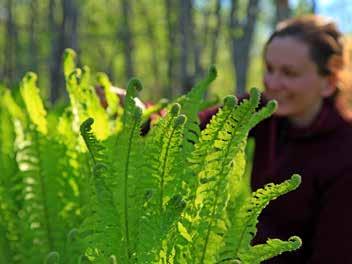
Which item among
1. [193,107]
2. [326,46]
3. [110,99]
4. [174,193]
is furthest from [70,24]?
[174,193]

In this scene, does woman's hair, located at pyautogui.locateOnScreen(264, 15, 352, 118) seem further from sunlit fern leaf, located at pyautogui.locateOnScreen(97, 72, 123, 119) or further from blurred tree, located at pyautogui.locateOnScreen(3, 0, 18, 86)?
blurred tree, located at pyautogui.locateOnScreen(3, 0, 18, 86)

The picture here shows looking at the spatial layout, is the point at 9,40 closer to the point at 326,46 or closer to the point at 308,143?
the point at 326,46

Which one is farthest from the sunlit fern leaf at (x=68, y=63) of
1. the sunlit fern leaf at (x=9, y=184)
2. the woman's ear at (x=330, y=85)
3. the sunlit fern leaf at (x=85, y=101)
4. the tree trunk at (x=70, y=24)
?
the tree trunk at (x=70, y=24)

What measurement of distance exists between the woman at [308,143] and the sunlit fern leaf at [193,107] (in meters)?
0.69

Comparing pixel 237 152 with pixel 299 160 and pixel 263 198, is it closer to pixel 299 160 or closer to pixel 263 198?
pixel 263 198

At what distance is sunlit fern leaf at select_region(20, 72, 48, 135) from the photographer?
907 millimetres

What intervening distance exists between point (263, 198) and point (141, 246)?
0.12 metres

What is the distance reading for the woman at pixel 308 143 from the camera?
1730mm

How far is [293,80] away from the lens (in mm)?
2230

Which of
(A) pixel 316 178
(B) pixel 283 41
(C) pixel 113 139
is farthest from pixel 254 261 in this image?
(B) pixel 283 41

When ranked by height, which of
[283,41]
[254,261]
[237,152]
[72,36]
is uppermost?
[72,36]

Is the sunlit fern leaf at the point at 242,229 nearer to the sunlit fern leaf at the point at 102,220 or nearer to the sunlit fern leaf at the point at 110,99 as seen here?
the sunlit fern leaf at the point at 102,220

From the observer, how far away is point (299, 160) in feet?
6.57

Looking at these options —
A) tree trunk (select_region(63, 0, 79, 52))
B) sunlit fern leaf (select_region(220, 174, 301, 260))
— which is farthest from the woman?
tree trunk (select_region(63, 0, 79, 52))
